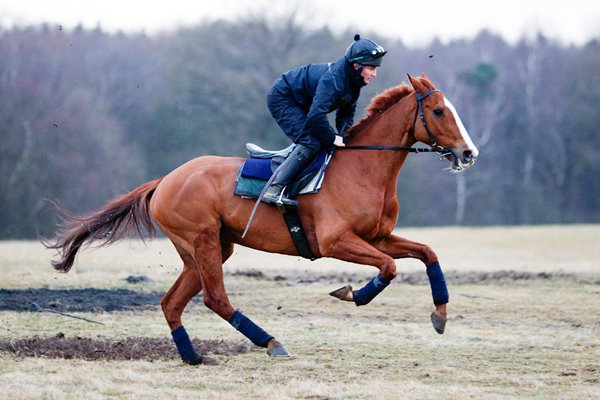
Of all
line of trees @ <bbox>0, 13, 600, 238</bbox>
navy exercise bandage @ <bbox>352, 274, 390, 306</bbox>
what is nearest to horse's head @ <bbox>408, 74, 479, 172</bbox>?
navy exercise bandage @ <bbox>352, 274, 390, 306</bbox>

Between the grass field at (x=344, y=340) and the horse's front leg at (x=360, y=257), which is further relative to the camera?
the horse's front leg at (x=360, y=257)

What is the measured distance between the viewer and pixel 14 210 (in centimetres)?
4116

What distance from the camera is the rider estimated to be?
9.45 metres

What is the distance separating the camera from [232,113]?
50375 millimetres

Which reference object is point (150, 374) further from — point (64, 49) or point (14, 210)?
point (64, 49)

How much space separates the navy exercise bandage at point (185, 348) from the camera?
934cm

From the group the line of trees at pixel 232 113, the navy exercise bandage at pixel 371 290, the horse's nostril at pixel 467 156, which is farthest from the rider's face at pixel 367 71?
the line of trees at pixel 232 113

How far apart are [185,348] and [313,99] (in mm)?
2785

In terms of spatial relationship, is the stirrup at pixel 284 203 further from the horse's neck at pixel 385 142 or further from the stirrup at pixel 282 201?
the horse's neck at pixel 385 142

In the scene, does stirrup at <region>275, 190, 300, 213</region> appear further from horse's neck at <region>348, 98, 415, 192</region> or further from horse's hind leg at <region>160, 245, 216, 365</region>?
horse's hind leg at <region>160, 245, 216, 365</region>

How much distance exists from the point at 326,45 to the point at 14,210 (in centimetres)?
1791

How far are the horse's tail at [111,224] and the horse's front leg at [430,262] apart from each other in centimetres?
258

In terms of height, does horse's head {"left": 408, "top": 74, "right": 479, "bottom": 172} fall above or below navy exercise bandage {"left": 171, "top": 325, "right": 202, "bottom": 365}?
above

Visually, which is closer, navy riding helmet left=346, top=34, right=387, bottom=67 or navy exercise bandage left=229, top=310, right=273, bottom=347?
navy riding helmet left=346, top=34, right=387, bottom=67
